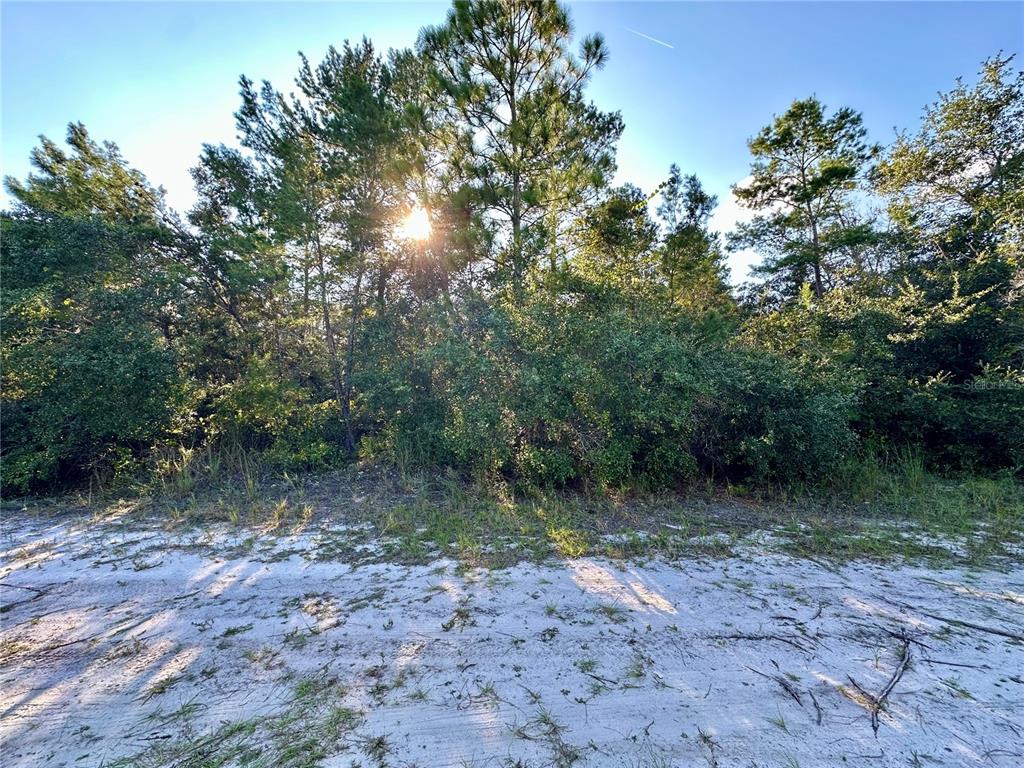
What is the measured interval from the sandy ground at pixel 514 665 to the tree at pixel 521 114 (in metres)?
5.68

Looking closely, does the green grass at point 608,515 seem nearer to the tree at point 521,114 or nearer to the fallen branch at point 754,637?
the fallen branch at point 754,637

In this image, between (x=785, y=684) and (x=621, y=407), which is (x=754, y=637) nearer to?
(x=785, y=684)

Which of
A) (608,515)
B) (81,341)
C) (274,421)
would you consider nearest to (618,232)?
(608,515)

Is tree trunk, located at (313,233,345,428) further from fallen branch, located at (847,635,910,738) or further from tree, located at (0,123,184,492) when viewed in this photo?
fallen branch, located at (847,635,910,738)

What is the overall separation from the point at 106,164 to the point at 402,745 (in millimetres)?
12166

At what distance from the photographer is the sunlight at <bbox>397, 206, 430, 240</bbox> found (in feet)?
24.2

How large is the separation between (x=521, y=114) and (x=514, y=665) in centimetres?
844

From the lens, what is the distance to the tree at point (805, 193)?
1208 centimetres

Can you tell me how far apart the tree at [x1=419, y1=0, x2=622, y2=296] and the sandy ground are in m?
5.68

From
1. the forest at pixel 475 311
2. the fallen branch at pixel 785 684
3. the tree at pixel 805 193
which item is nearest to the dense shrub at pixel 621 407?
the forest at pixel 475 311

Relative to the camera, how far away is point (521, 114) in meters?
7.47

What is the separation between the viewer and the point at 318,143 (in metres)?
7.05

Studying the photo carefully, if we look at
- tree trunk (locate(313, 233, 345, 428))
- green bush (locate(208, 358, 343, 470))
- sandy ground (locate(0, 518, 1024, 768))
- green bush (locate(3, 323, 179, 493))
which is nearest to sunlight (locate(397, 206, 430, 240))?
tree trunk (locate(313, 233, 345, 428))

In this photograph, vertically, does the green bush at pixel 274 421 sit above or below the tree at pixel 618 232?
below
